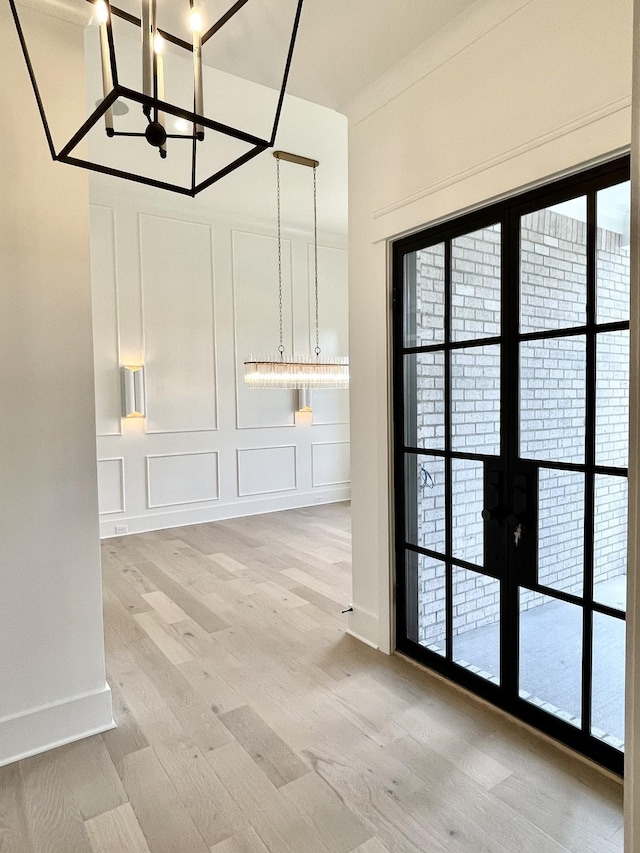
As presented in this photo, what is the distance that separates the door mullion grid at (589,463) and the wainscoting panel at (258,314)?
16.0 ft

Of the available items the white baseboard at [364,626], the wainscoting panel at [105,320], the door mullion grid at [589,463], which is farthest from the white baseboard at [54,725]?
the wainscoting panel at [105,320]

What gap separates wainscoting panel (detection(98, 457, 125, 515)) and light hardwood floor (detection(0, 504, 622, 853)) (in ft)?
8.34

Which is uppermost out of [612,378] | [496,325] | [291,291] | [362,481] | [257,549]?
[291,291]

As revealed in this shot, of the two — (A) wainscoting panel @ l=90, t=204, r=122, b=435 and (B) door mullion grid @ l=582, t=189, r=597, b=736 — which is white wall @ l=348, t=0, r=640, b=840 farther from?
(A) wainscoting panel @ l=90, t=204, r=122, b=435

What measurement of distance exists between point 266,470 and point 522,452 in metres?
4.73

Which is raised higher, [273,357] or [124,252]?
[124,252]

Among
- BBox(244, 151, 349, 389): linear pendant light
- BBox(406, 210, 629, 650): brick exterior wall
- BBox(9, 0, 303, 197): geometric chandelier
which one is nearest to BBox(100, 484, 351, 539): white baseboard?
BBox(244, 151, 349, 389): linear pendant light

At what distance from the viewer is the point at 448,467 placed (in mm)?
2619

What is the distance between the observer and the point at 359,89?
2.87 m

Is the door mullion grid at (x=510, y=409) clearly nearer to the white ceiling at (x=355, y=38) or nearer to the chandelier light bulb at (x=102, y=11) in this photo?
the white ceiling at (x=355, y=38)

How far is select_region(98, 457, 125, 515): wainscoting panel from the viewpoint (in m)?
5.58

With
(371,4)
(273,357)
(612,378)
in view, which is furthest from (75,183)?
(273,357)

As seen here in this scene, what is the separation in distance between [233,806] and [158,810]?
0.87ft

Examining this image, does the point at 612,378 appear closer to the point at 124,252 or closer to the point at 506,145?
the point at 506,145
